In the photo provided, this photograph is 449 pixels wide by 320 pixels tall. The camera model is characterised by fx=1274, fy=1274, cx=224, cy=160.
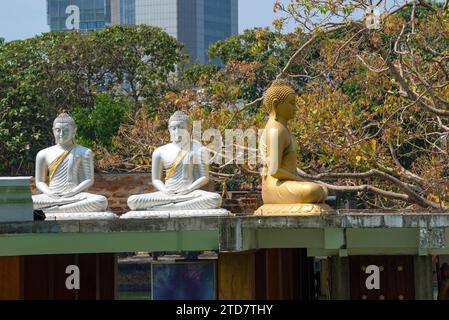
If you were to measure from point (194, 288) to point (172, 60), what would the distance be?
31.0m

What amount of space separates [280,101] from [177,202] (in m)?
1.73

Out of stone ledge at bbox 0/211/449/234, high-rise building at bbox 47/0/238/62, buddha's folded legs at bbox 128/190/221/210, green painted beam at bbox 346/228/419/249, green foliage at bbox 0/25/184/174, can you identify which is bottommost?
green painted beam at bbox 346/228/419/249

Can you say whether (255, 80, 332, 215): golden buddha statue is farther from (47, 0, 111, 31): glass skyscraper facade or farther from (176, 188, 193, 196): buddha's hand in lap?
(47, 0, 111, 31): glass skyscraper facade

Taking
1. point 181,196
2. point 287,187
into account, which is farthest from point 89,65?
point 287,187

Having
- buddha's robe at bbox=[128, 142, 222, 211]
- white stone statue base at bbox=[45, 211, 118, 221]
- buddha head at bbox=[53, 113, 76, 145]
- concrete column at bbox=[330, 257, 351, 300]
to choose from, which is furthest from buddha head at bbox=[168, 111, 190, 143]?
concrete column at bbox=[330, 257, 351, 300]

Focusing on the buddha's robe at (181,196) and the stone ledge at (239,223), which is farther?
the buddha's robe at (181,196)

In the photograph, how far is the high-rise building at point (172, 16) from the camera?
5482 inches

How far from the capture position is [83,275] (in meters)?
15.3

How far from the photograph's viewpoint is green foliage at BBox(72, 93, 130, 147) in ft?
138

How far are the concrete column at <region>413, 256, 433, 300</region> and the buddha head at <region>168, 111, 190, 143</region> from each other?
3.39 meters

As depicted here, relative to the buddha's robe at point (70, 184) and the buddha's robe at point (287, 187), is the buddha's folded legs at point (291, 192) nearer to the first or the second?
the buddha's robe at point (287, 187)

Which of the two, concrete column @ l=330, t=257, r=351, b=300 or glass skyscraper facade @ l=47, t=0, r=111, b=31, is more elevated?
glass skyscraper facade @ l=47, t=0, r=111, b=31

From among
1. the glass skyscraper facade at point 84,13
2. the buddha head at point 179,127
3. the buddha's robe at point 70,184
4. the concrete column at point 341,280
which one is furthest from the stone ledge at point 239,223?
the glass skyscraper facade at point 84,13

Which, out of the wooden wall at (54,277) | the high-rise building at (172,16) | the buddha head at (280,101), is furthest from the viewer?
the high-rise building at (172,16)
